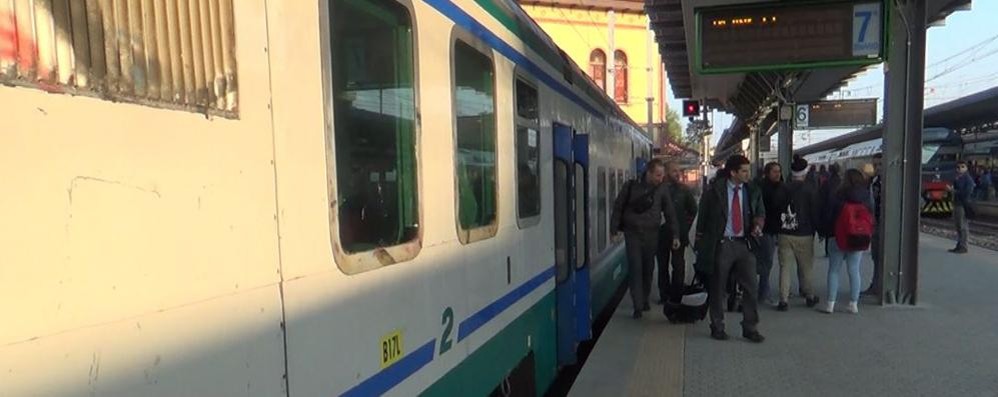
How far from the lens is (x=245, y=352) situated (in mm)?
1706

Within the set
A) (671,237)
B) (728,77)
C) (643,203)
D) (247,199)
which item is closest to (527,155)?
(247,199)

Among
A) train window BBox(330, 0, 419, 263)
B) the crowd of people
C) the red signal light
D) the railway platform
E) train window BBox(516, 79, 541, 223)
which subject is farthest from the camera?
the red signal light

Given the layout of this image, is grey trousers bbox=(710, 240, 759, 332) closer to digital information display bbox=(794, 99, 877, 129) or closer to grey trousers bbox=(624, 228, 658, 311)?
grey trousers bbox=(624, 228, 658, 311)

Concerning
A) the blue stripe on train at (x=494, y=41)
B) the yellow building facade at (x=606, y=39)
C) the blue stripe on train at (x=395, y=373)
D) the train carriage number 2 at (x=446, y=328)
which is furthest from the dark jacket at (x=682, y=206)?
the yellow building facade at (x=606, y=39)

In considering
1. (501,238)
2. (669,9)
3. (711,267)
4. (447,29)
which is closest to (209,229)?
(447,29)

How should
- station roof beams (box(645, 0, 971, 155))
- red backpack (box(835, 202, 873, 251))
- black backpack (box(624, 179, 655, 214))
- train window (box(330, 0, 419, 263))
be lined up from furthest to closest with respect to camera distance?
station roof beams (box(645, 0, 971, 155))
black backpack (box(624, 179, 655, 214))
red backpack (box(835, 202, 873, 251))
train window (box(330, 0, 419, 263))

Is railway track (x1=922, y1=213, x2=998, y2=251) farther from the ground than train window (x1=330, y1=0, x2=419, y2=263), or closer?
closer

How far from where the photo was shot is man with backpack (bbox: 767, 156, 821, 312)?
23.9ft

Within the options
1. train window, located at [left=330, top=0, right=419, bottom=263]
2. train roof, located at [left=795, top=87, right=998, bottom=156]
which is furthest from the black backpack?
train roof, located at [left=795, top=87, right=998, bottom=156]

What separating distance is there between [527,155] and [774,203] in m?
3.90

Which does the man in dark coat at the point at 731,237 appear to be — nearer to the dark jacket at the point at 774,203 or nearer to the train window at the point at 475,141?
the dark jacket at the point at 774,203

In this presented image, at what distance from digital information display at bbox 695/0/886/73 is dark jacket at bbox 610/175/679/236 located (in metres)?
1.65

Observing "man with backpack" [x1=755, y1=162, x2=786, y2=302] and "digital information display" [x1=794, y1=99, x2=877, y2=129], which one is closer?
"man with backpack" [x1=755, y1=162, x2=786, y2=302]

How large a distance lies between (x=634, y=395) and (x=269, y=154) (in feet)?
11.7
